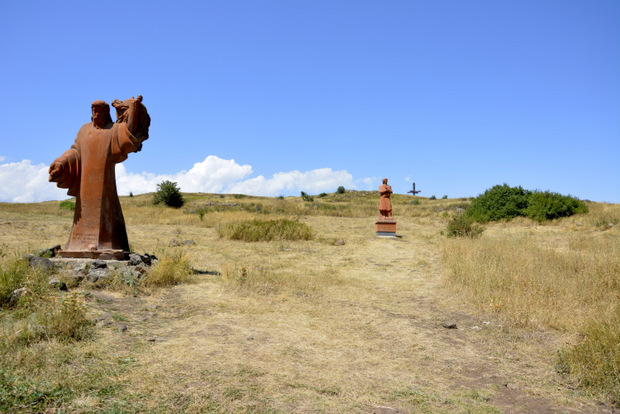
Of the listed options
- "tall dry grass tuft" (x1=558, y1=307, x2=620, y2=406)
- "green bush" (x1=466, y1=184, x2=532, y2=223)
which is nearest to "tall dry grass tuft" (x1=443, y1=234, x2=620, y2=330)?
"tall dry grass tuft" (x1=558, y1=307, x2=620, y2=406)

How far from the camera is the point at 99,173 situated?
7.69 metres

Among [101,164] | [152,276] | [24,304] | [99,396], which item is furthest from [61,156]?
[99,396]

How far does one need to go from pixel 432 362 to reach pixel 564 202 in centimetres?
1977

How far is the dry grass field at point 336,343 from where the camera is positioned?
3254 mm

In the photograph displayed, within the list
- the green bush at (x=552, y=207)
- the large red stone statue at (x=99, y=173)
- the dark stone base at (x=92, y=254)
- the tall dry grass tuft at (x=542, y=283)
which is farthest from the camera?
the green bush at (x=552, y=207)

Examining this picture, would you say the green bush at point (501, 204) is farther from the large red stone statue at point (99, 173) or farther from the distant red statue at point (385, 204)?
the large red stone statue at point (99, 173)

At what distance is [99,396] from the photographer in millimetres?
3086

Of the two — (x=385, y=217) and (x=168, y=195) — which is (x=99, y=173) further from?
(x=168, y=195)

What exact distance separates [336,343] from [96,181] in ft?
17.7

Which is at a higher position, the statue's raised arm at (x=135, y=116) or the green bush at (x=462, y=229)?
the statue's raised arm at (x=135, y=116)

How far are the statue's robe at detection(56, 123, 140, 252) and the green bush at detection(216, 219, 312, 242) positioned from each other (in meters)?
7.39

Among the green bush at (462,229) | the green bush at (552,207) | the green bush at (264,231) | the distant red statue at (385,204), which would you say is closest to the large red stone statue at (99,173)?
the green bush at (264,231)

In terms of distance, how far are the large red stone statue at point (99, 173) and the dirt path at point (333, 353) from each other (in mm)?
1616

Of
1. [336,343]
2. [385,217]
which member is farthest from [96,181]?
[385,217]
